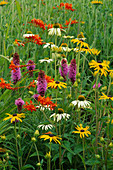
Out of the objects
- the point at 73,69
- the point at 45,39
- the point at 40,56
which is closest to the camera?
the point at 73,69

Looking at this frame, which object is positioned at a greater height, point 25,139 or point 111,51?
point 111,51

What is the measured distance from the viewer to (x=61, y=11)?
14.0ft

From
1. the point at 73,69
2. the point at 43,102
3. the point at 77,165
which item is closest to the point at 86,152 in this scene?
the point at 77,165

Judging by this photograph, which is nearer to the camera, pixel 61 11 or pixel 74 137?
pixel 74 137

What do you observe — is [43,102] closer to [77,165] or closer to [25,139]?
[25,139]

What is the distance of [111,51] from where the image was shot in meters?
3.00

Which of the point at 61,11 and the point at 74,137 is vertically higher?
the point at 61,11

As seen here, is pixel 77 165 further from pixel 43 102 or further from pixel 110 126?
pixel 43 102

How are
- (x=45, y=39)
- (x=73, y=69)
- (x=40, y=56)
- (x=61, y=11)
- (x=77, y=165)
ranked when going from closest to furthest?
(x=77, y=165)
(x=73, y=69)
(x=40, y=56)
(x=45, y=39)
(x=61, y=11)

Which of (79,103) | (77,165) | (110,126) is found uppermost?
(79,103)

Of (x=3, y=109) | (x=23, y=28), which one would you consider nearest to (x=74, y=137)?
(x=3, y=109)

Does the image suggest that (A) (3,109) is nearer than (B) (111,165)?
No

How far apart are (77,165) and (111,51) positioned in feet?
5.81

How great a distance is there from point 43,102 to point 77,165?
0.48 metres
